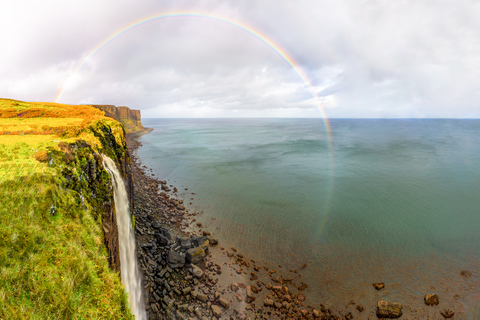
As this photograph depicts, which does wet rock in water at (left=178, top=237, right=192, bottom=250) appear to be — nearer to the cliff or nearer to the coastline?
the coastline

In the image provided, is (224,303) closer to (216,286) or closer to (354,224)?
(216,286)

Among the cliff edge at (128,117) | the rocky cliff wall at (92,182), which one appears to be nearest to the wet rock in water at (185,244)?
the rocky cliff wall at (92,182)

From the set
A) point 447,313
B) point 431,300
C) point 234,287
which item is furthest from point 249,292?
point 447,313

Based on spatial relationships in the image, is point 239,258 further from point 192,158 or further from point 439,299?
point 192,158

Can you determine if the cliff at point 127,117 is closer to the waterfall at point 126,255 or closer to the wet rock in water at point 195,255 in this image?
the waterfall at point 126,255

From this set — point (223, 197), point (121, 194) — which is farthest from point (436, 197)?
point (121, 194)

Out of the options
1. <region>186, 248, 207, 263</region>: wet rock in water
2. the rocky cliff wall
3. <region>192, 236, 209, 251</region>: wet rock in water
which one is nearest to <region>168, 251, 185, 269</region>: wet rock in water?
<region>186, 248, 207, 263</region>: wet rock in water
